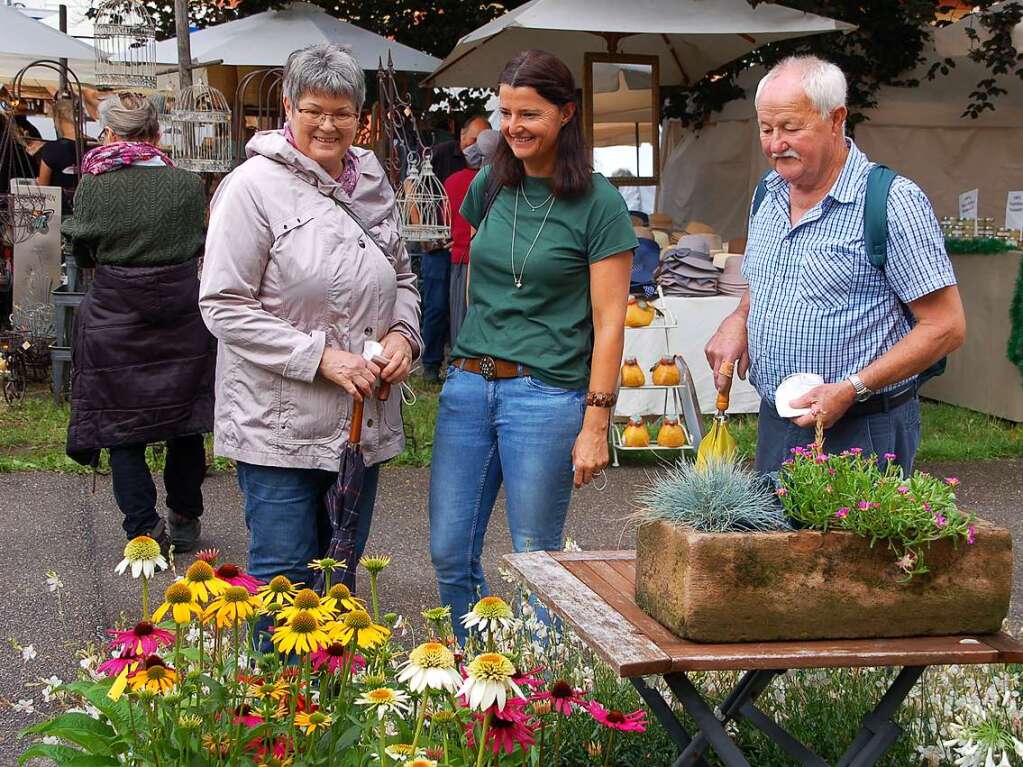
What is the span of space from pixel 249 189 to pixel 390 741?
1303mm

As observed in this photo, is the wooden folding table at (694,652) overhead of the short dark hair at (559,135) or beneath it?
beneath

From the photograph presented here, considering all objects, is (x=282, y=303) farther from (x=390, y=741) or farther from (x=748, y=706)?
(x=748, y=706)

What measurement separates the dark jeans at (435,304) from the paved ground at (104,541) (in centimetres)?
249

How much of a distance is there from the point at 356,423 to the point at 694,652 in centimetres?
123

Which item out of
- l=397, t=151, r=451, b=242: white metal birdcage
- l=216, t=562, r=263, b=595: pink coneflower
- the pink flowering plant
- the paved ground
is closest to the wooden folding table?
the pink flowering plant

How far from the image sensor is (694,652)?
2045mm

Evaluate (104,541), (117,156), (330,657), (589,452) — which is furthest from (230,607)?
(104,541)

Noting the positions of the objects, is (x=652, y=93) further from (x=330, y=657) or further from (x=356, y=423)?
(x=330, y=657)

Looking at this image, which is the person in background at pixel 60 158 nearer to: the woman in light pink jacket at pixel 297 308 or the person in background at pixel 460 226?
the person in background at pixel 460 226

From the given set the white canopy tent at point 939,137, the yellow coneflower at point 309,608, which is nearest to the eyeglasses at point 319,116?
the yellow coneflower at point 309,608

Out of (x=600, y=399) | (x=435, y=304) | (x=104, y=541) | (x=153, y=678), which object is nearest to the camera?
(x=153, y=678)

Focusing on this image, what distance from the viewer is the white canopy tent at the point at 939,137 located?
10219mm

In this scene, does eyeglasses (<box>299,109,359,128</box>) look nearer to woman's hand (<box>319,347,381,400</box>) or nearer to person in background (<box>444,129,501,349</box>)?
woman's hand (<box>319,347,381,400</box>)

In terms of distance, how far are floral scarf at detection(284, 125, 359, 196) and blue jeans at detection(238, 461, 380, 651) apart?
681 millimetres
